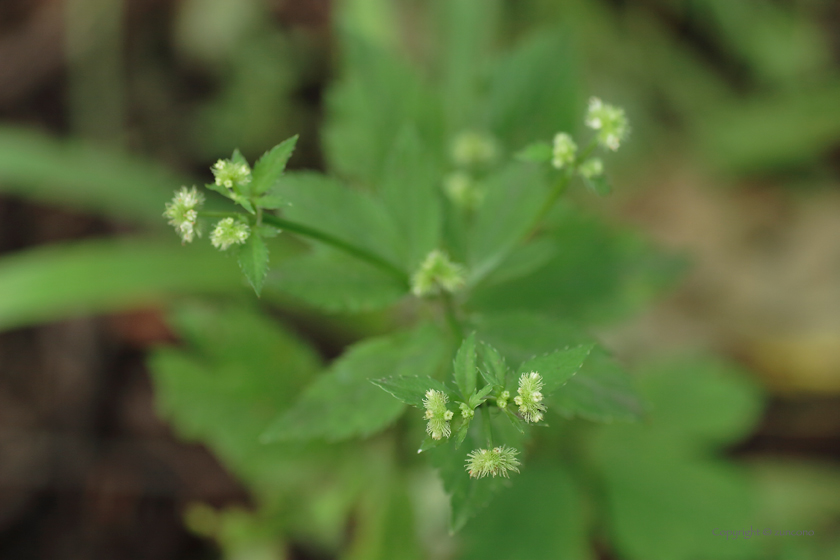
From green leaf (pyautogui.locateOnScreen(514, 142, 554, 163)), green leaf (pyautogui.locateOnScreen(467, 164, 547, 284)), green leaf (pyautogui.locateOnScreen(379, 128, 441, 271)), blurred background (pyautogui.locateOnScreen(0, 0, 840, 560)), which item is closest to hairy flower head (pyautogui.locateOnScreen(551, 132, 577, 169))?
green leaf (pyautogui.locateOnScreen(514, 142, 554, 163))

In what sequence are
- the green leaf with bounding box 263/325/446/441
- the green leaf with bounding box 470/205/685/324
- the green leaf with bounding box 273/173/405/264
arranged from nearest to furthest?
the green leaf with bounding box 263/325/446/441 → the green leaf with bounding box 273/173/405/264 → the green leaf with bounding box 470/205/685/324

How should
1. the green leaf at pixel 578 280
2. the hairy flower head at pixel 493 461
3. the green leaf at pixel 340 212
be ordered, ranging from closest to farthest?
→ the hairy flower head at pixel 493 461
the green leaf at pixel 340 212
the green leaf at pixel 578 280

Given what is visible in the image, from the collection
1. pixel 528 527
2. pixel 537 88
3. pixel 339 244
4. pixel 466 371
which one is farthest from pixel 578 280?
pixel 466 371

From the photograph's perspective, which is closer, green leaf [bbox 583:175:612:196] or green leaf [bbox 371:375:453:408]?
green leaf [bbox 371:375:453:408]

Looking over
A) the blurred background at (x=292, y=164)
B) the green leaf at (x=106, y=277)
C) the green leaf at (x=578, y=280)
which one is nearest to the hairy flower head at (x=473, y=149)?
the green leaf at (x=578, y=280)

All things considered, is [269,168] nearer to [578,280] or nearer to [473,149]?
[473,149]

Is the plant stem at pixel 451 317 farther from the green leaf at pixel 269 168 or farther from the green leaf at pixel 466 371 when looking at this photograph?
the green leaf at pixel 269 168

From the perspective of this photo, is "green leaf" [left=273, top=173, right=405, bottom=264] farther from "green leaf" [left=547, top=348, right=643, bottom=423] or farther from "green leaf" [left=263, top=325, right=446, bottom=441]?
"green leaf" [left=547, top=348, right=643, bottom=423]
